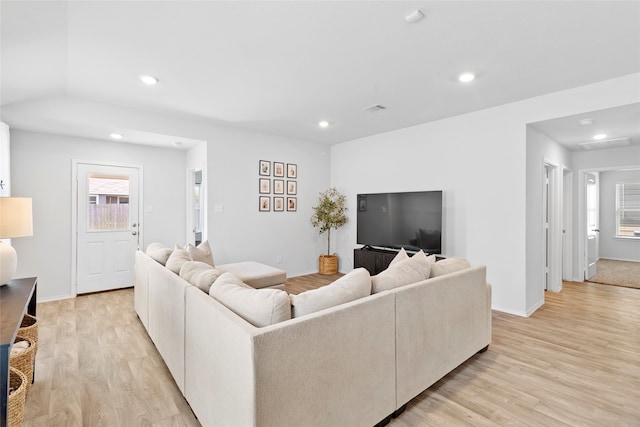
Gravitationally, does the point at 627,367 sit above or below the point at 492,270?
below

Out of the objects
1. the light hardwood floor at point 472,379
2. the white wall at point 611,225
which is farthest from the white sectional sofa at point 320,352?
the white wall at point 611,225

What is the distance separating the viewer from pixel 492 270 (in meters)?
3.91

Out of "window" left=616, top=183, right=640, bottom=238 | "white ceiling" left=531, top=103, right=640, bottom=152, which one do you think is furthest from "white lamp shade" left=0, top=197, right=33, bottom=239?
"window" left=616, top=183, right=640, bottom=238

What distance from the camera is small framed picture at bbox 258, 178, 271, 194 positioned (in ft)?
17.2

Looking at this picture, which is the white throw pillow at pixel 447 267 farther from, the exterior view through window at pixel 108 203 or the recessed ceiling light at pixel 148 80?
the exterior view through window at pixel 108 203

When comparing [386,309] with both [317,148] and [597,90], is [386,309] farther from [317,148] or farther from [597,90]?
[317,148]

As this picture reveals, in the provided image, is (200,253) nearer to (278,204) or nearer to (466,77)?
(278,204)

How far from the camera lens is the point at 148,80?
3.09 meters

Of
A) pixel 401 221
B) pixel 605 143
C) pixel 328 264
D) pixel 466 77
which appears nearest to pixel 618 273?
pixel 605 143

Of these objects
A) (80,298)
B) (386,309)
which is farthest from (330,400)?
(80,298)

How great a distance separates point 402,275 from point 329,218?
3.74 m

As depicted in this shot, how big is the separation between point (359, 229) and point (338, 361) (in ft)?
12.8

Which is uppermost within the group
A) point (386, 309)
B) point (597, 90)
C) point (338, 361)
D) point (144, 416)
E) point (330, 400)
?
point (597, 90)

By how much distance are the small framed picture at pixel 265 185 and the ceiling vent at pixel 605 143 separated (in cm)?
485
